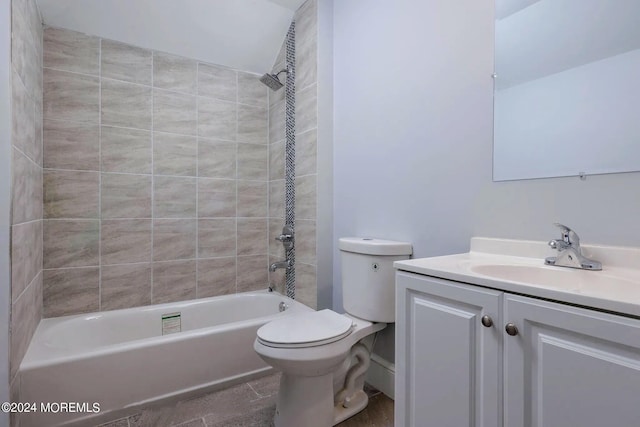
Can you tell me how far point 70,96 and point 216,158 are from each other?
96 centimetres

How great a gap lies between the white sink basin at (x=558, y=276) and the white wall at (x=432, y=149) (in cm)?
16

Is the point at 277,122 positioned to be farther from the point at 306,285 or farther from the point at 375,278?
the point at 375,278

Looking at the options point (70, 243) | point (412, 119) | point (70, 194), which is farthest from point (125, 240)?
point (412, 119)

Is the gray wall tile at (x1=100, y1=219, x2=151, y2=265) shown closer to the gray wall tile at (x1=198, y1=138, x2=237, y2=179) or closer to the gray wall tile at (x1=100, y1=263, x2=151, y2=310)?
the gray wall tile at (x1=100, y1=263, x2=151, y2=310)

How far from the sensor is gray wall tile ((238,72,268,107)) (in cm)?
253

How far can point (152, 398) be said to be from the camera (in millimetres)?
1557

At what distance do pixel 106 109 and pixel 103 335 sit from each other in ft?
4.86

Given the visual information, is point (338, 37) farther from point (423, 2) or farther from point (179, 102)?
point (179, 102)

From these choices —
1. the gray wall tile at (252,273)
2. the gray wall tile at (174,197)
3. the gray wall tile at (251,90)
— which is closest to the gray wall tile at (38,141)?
the gray wall tile at (174,197)

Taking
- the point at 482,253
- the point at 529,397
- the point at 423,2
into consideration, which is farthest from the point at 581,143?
the point at 423,2

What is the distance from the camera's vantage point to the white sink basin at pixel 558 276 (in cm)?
85

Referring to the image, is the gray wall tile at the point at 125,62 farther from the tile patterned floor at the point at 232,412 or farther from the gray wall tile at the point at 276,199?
the tile patterned floor at the point at 232,412

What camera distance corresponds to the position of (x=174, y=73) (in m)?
2.26

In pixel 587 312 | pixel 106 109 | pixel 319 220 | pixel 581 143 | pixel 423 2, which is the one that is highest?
pixel 423 2
